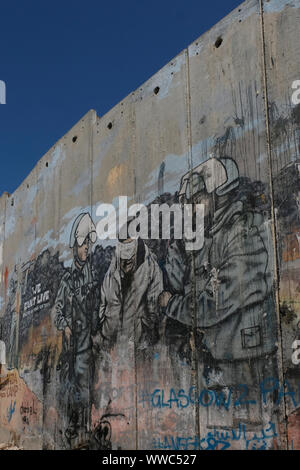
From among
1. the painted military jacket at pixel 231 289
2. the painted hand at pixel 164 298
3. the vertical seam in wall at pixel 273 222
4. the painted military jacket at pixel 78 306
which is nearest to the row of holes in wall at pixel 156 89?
the vertical seam in wall at pixel 273 222

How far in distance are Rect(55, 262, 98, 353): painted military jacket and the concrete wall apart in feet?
0.12

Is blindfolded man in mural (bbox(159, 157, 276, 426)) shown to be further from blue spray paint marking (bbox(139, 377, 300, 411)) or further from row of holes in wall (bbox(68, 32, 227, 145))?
row of holes in wall (bbox(68, 32, 227, 145))

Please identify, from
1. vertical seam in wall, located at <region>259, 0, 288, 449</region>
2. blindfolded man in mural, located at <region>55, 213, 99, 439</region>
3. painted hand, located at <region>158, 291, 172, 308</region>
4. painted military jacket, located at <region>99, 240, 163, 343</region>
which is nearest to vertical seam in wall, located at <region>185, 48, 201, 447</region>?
painted hand, located at <region>158, 291, 172, 308</region>

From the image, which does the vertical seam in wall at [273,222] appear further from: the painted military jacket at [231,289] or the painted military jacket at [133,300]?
the painted military jacket at [133,300]

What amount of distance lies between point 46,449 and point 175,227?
16.3 feet

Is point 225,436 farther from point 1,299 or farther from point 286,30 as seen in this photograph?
point 1,299

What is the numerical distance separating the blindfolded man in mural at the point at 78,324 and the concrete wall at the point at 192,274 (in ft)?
0.12

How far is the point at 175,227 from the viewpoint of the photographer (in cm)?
722

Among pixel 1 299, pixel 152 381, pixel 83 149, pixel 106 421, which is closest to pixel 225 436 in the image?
pixel 152 381

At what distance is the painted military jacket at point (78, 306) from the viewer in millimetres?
8891

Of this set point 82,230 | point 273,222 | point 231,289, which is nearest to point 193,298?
point 231,289

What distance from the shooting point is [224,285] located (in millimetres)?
6305

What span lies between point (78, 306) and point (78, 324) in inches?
11.7

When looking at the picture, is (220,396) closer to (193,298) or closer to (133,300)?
(193,298)
